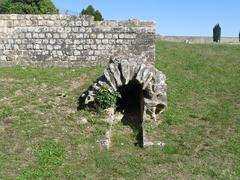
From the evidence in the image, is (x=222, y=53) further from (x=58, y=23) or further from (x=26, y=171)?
(x=26, y=171)

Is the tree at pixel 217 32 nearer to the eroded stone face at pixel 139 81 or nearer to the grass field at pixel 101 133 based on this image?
the grass field at pixel 101 133

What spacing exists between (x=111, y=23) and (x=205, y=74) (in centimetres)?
349

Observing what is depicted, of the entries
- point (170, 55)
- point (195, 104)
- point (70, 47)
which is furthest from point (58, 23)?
point (195, 104)

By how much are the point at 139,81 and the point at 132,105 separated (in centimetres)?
132

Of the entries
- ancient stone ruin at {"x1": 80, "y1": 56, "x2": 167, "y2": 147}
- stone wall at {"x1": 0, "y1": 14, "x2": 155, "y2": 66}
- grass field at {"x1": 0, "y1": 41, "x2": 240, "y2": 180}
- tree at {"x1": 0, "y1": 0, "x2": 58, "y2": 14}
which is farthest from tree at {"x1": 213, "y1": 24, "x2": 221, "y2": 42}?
ancient stone ruin at {"x1": 80, "y1": 56, "x2": 167, "y2": 147}

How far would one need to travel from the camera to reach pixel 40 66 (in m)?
15.6

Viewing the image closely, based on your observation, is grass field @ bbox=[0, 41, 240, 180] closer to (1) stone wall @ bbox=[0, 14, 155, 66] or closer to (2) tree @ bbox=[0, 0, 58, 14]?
(1) stone wall @ bbox=[0, 14, 155, 66]

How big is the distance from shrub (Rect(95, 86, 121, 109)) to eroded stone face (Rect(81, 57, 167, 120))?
10 cm

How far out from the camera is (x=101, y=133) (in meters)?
10.1

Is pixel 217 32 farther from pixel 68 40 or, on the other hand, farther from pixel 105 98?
pixel 105 98

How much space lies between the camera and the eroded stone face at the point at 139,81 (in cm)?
1083

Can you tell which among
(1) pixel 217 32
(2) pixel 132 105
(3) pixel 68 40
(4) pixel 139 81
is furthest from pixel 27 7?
(4) pixel 139 81

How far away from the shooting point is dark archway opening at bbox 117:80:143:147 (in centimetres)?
1105

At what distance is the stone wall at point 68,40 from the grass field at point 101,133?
0.76 metres
